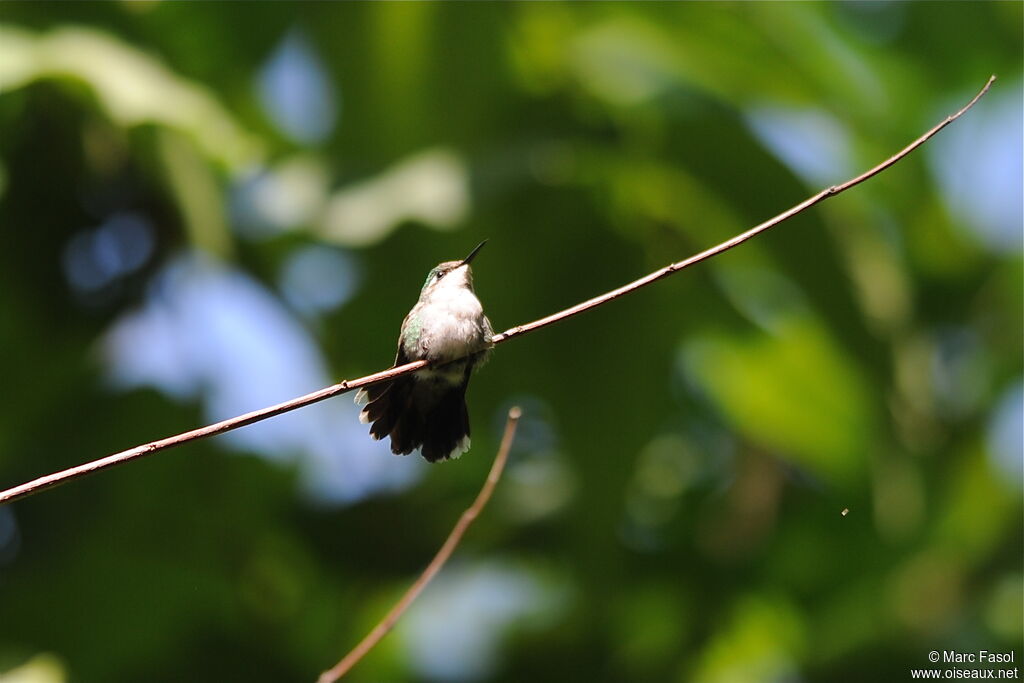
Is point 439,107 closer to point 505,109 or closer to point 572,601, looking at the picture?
point 505,109

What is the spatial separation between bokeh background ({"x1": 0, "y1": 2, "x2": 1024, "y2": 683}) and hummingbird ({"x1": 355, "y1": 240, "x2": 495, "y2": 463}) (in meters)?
0.92

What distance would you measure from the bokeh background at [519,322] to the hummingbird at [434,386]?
924 mm

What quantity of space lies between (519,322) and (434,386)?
4.50 ft

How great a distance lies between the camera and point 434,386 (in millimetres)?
2502

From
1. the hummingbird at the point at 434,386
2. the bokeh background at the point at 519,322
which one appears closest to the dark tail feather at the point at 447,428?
the hummingbird at the point at 434,386

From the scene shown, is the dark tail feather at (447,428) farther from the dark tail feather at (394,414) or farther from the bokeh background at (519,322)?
the bokeh background at (519,322)

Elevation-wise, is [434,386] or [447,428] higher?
[434,386]

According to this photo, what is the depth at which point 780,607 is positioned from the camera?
4426 millimetres

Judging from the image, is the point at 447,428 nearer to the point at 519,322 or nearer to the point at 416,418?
the point at 416,418

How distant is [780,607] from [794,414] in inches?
36.7

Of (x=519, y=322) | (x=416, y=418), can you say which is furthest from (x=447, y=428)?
(x=519, y=322)

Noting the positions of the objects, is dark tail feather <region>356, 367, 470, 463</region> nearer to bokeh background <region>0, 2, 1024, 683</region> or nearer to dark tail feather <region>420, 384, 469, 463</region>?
dark tail feather <region>420, 384, 469, 463</region>

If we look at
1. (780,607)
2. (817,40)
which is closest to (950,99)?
(817,40)

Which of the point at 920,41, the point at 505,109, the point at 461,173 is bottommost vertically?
the point at 461,173
